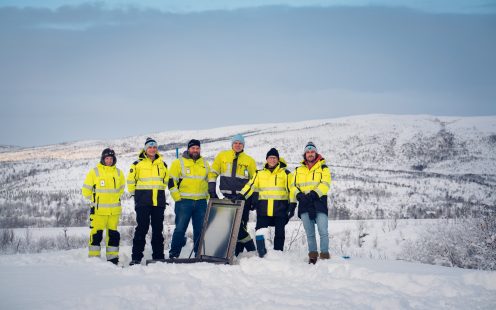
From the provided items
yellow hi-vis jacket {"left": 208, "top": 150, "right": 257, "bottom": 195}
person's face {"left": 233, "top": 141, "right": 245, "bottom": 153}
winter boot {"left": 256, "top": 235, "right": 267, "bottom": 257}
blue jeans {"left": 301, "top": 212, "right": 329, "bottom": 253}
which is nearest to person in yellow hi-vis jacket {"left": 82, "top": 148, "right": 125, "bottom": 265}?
yellow hi-vis jacket {"left": 208, "top": 150, "right": 257, "bottom": 195}

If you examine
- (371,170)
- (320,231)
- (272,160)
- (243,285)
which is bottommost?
(243,285)

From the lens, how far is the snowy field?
17.8ft

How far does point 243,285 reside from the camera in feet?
21.3

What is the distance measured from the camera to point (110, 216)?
28.3ft

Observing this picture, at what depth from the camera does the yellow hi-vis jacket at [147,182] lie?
28.4ft

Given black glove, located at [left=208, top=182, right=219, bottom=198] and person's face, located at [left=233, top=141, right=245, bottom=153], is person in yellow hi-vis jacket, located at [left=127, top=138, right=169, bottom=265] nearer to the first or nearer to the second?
black glove, located at [left=208, top=182, right=219, bottom=198]

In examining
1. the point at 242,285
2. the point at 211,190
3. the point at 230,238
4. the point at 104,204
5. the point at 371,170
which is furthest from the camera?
the point at 371,170

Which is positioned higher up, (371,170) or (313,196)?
(371,170)

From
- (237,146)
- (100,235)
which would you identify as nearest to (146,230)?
(100,235)

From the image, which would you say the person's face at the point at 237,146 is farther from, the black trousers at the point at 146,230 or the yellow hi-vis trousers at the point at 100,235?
the yellow hi-vis trousers at the point at 100,235

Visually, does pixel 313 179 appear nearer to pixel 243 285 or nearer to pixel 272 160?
pixel 272 160

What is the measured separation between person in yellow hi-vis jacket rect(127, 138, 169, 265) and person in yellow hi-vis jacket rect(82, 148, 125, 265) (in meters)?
0.33

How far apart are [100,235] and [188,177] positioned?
A: 193 cm

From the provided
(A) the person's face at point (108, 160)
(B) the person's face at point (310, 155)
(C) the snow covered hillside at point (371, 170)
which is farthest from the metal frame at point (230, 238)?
(C) the snow covered hillside at point (371, 170)
